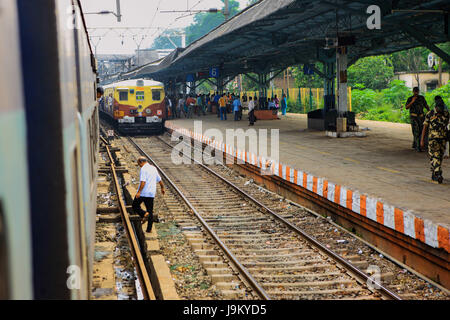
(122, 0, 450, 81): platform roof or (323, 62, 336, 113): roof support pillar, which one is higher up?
(122, 0, 450, 81): platform roof

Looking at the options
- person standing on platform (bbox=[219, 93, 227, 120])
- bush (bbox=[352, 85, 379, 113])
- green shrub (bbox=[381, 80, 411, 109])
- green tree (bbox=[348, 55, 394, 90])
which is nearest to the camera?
person standing on platform (bbox=[219, 93, 227, 120])

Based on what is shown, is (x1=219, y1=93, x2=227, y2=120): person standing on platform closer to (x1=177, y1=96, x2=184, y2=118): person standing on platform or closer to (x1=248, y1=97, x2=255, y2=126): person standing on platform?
(x1=248, y1=97, x2=255, y2=126): person standing on platform

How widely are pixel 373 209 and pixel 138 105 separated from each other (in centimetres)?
2108

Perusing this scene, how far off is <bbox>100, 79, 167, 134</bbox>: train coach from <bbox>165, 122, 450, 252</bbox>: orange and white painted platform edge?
1543 centimetres

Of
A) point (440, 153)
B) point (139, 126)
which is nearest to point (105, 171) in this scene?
point (440, 153)

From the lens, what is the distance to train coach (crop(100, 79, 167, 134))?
2830 cm

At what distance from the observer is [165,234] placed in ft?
32.6

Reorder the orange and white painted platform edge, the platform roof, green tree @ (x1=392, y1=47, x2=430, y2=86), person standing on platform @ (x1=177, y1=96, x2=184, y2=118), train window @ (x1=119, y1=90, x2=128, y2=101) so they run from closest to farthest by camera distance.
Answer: the orange and white painted platform edge → the platform roof → train window @ (x1=119, y1=90, x2=128, y2=101) → person standing on platform @ (x1=177, y1=96, x2=184, y2=118) → green tree @ (x1=392, y1=47, x2=430, y2=86)

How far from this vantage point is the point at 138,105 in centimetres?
2852

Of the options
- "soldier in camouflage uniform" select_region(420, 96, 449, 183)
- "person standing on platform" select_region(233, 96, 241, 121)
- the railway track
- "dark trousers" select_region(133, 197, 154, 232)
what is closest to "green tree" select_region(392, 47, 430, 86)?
"person standing on platform" select_region(233, 96, 241, 121)

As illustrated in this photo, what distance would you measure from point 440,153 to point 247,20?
925cm

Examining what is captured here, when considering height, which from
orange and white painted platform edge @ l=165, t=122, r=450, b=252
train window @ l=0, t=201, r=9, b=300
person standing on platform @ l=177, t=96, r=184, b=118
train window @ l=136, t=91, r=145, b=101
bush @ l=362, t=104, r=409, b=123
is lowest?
orange and white painted platform edge @ l=165, t=122, r=450, b=252

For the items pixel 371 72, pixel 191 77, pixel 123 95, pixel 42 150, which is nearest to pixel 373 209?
pixel 42 150
